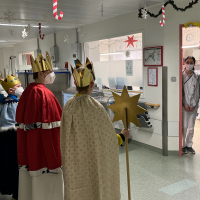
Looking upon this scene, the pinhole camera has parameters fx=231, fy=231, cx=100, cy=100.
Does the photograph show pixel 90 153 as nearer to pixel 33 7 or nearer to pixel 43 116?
pixel 43 116

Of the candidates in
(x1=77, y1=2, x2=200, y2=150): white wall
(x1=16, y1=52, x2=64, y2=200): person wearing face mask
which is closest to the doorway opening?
(x1=77, y1=2, x2=200, y2=150): white wall

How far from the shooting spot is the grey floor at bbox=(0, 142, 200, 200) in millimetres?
2671

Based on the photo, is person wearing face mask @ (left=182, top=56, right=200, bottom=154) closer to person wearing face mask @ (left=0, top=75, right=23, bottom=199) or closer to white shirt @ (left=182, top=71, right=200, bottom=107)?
white shirt @ (left=182, top=71, right=200, bottom=107)

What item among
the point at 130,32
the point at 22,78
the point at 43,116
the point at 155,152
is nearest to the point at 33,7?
the point at 22,78

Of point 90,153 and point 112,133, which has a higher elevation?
point 112,133

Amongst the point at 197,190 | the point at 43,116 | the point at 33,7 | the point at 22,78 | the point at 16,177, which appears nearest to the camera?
the point at 43,116

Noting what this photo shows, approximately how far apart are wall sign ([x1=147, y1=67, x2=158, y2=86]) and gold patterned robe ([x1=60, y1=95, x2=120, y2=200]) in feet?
7.80

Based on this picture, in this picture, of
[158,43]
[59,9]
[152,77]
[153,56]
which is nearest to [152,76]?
[152,77]

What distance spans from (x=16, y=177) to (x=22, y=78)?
2075 millimetres

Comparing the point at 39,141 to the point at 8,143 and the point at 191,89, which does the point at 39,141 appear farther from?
the point at 191,89

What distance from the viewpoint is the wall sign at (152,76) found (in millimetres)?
3857

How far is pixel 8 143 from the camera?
8.19ft

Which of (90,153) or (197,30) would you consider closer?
(90,153)

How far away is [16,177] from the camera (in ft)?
8.17
